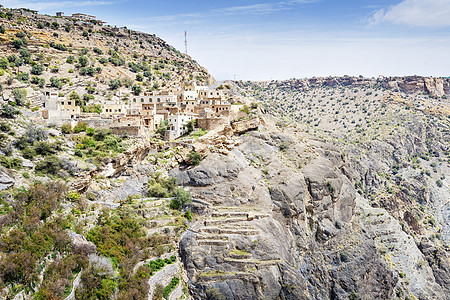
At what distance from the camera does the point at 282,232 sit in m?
37.6

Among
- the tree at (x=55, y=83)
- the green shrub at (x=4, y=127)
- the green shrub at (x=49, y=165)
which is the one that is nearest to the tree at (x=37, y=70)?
the tree at (x=55, y=83)

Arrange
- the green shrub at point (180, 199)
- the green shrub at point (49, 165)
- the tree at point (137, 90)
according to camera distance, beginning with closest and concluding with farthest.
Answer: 1. the green shrub at point (49, 165)
2. the green shrub at point (180, 199)
3. the tree at point (137, 90)

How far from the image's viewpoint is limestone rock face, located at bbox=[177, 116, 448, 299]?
100 feet

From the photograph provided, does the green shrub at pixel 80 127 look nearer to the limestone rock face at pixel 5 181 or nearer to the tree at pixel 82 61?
the limestone rock face at pixel 5 181

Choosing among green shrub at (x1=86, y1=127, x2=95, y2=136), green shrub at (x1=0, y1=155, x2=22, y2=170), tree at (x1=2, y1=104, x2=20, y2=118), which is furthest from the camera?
green shrub at (x1=86, y1=127, x2=95, y2=136)

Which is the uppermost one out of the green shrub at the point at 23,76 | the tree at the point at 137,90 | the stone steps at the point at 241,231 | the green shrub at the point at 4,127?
the green shrub at the point at 23,76

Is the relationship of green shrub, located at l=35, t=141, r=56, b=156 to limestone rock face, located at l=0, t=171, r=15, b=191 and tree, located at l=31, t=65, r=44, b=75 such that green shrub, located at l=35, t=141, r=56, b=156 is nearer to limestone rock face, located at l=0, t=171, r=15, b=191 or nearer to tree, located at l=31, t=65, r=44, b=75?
limestone rock face, located at l=0, t=171, r=15, b=191

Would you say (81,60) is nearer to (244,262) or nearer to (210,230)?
(210,230)

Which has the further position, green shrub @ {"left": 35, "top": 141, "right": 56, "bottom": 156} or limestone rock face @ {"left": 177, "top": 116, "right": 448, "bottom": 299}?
green shrub @ {"left": 35, "top": 141, "right": 56, "bottom": 156}

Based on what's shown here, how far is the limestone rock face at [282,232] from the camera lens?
30.6 metres

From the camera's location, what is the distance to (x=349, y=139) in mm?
115125

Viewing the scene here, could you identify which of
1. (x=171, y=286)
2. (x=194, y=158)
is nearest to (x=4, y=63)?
(x=194, y=158)

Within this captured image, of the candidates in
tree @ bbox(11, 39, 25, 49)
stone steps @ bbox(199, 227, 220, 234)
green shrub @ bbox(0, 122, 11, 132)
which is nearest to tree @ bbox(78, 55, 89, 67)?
tree @ bbox(11, 39, 25, 49)

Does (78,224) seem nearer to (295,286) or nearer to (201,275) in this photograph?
(201,275)
